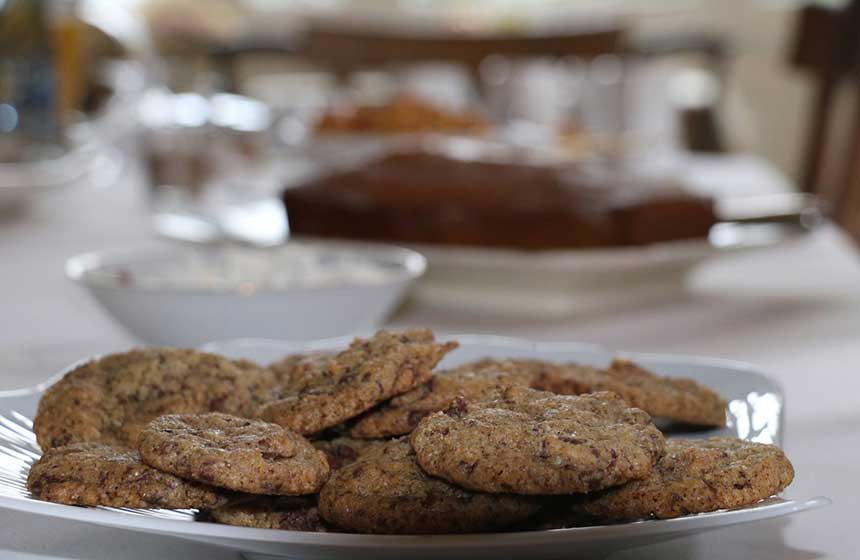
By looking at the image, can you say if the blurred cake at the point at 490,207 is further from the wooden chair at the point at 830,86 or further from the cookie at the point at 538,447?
the wooden chair at the point at 830,86

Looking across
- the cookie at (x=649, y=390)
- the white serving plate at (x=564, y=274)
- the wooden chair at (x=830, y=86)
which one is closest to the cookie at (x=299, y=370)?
the cookie at (x=649, y=390)

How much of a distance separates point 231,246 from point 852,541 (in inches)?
26.5

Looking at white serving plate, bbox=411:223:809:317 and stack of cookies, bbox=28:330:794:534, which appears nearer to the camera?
stack of cookies, bbox=28:330:794:534

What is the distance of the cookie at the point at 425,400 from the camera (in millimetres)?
545

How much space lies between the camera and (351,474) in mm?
487

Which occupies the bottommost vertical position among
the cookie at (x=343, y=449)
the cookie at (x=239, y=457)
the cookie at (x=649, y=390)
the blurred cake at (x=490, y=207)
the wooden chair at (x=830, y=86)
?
the cookie at (x=343, y=449)

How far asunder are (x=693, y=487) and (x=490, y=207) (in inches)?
29.9

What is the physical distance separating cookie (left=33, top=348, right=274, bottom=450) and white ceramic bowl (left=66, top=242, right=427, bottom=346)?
271 millimetres

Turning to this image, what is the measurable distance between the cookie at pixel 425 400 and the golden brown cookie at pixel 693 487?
3.5 inches

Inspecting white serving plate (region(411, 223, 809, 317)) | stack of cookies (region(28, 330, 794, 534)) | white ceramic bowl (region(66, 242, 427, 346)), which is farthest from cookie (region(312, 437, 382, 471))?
white serving plate (region(411, 223, 809, 317))

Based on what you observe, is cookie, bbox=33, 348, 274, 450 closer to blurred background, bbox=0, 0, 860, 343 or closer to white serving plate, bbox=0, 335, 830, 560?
white serving plate, bbox=0, 335, 830, 560

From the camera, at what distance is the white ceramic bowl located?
2.98 feet

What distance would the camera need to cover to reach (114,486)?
1.57ft

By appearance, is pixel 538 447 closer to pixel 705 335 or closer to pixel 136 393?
pixel 136 393
